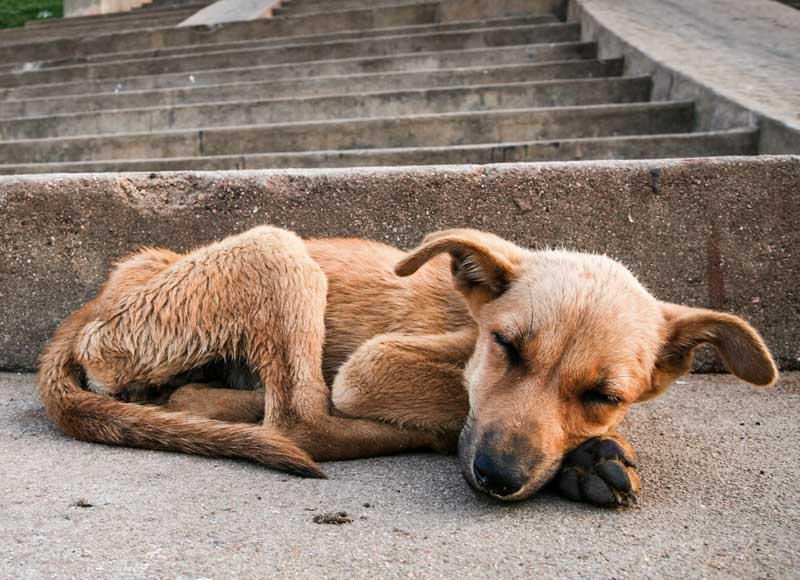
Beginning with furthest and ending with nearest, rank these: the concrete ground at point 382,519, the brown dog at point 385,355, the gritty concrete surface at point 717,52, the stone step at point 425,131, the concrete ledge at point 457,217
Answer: the stone step at point 425,131 < the gritty concrete surface at point 717,52 < the concrete ledge at point 457,217 < the brown dog at point 385,355 < the concrete ground at point 382,519

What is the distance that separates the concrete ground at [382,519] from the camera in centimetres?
238

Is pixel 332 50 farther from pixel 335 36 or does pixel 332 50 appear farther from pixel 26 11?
pixel 26 11

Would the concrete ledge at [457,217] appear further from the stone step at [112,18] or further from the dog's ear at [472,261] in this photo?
the stone step at [112,18]

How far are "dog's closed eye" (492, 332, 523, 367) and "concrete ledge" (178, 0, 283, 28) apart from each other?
11668mm

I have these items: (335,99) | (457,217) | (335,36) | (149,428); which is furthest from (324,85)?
(149,428)

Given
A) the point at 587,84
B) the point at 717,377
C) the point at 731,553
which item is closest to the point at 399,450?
the point at 731,553

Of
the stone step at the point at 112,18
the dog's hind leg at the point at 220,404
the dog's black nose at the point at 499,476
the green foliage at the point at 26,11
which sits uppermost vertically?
the green foliage at the point at 26,11

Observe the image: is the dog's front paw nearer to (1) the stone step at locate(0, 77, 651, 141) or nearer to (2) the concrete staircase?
(2) the concrete staircase

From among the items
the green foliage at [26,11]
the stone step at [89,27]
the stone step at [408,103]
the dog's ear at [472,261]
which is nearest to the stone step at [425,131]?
the stone step at [408,103]

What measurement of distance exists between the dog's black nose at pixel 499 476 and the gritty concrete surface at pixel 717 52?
11.9 feet

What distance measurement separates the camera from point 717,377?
15.6ft

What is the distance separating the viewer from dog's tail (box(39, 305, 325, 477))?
3.37 m

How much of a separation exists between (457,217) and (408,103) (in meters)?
4.16

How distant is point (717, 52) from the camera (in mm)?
8148
